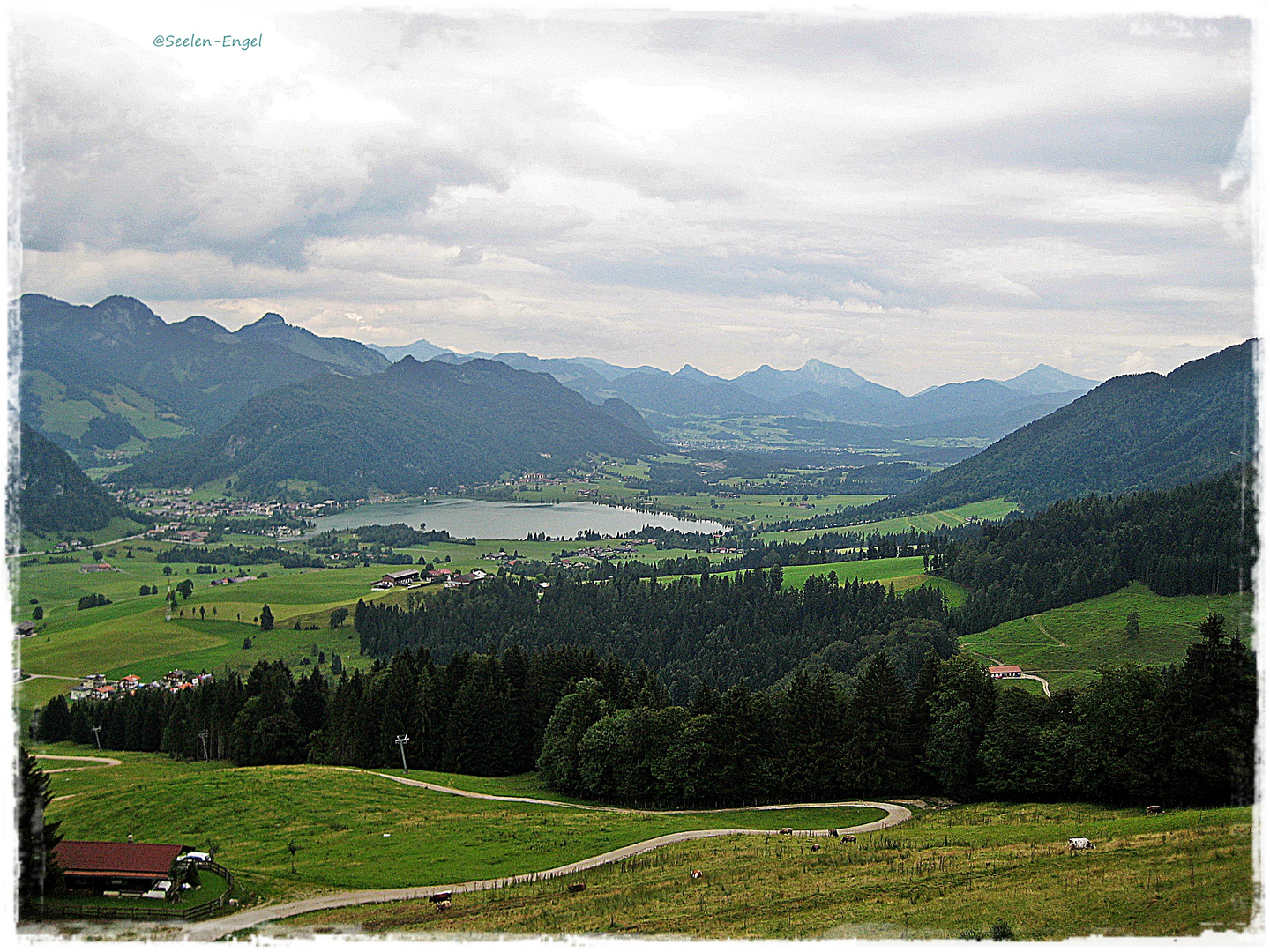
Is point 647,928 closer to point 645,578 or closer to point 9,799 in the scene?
point 9,799

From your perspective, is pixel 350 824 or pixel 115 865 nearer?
pixel 115 865

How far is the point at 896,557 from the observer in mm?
152750

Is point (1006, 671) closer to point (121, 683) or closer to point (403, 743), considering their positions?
point (403, 743)

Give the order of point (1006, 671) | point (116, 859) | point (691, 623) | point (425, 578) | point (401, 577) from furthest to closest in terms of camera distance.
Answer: point (401, 577) < point (425, 578) < point (691, 623) < point (1006, 671) < point (116, 859)

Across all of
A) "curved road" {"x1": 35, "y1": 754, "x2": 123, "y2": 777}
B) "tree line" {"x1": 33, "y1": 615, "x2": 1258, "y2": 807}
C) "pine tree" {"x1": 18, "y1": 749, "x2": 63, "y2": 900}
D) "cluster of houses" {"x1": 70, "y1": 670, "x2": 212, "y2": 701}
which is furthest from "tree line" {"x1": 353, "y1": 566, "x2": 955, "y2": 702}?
"pine tree" {"x1": 18, "y1": 749, "x2": 63, "y2": 900}

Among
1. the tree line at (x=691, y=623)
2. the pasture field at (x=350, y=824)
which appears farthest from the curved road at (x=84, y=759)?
the tree line at (x=691, y=623)

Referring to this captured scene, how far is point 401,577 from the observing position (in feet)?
517

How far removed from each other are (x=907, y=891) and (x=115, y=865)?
62.2 feet

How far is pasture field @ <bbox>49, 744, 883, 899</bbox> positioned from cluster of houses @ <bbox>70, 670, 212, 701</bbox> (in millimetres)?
43910

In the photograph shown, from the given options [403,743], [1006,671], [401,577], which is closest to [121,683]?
[403,743]

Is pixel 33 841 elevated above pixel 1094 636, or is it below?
above

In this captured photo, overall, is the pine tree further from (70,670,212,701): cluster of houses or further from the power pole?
(70,670,212,701): cluster of houses

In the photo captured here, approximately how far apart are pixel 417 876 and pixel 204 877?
19.4 feet

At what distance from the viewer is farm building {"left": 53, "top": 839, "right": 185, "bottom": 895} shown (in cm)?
2069
